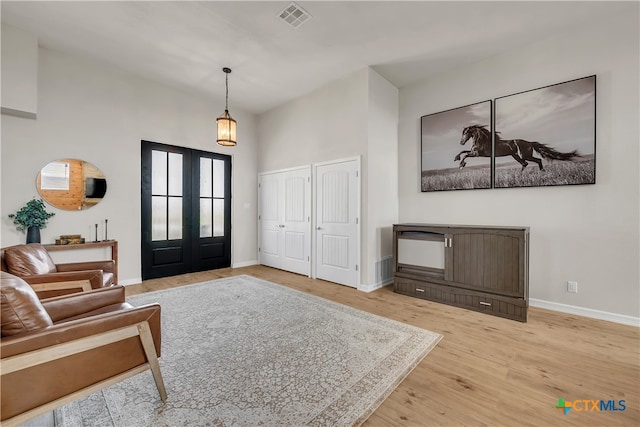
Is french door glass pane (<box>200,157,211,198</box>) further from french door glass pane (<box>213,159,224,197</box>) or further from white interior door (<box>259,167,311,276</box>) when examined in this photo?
white interior door (<box>259,167,311,276</box>)

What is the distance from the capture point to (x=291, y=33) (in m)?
3.33

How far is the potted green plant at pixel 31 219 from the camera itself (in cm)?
346

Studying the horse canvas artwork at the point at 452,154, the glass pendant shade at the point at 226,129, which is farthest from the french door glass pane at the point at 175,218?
the horse canvas artwork at the point at 452,154

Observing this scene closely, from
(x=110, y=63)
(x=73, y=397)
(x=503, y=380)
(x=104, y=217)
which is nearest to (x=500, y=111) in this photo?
(x=503, y=380)

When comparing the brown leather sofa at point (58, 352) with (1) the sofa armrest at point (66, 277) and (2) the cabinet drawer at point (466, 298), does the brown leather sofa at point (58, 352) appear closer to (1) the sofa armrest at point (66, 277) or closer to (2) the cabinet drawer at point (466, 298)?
(1) the sofa armrest at point (66, 277)

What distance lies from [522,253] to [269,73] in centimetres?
426

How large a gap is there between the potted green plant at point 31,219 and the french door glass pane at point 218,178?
2.55 m

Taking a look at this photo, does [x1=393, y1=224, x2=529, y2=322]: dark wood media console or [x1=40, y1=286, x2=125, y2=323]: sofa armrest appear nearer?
[x1=40, y1=286, x2=125, y2=323]: sofa armrest

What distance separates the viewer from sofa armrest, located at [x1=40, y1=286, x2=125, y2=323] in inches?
71.5

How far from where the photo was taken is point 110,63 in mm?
4098

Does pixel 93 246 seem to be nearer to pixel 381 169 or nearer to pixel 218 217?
pixel 218 217

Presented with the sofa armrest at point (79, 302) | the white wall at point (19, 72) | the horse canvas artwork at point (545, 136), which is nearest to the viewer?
the sofa armrest at point (79, 302)

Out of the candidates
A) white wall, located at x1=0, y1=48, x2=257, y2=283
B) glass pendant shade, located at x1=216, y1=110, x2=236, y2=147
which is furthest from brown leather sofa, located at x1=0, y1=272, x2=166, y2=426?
white wall, located at x1=0, y1=48, x2=257, y2=283

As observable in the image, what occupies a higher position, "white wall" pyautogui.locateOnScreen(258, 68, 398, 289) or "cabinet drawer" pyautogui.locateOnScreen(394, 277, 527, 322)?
"white wall" pyautogui.locateOnScreen(258, 68, 398, 289)
